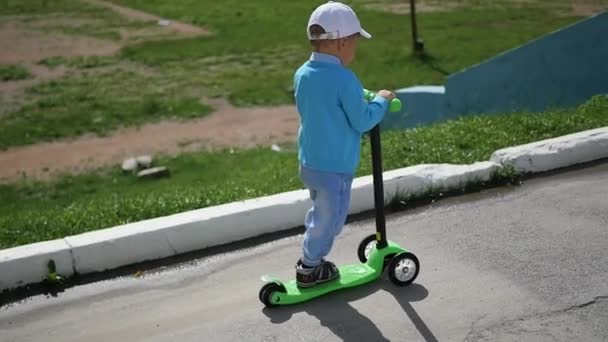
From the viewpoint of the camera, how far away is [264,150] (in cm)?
1320

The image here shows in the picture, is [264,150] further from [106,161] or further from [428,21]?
[428,21]

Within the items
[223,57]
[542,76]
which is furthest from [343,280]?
[223,57]

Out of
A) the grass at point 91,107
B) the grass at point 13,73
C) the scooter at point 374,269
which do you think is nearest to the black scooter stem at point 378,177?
the scooter at point 374,269

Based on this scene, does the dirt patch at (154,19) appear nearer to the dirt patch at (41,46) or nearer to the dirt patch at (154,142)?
the dirt patch at (41,46)

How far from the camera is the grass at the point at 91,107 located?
1470 centimetres

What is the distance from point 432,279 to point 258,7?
20999mm

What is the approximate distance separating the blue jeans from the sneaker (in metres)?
0.03

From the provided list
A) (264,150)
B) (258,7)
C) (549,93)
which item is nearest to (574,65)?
(549,93)

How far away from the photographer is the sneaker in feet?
15.3

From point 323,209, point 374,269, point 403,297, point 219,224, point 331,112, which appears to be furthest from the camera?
point 219,224

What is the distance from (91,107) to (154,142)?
2405mm

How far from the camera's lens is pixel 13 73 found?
59.9ft

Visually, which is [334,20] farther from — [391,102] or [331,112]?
[391,102]

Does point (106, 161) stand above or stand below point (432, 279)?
below
